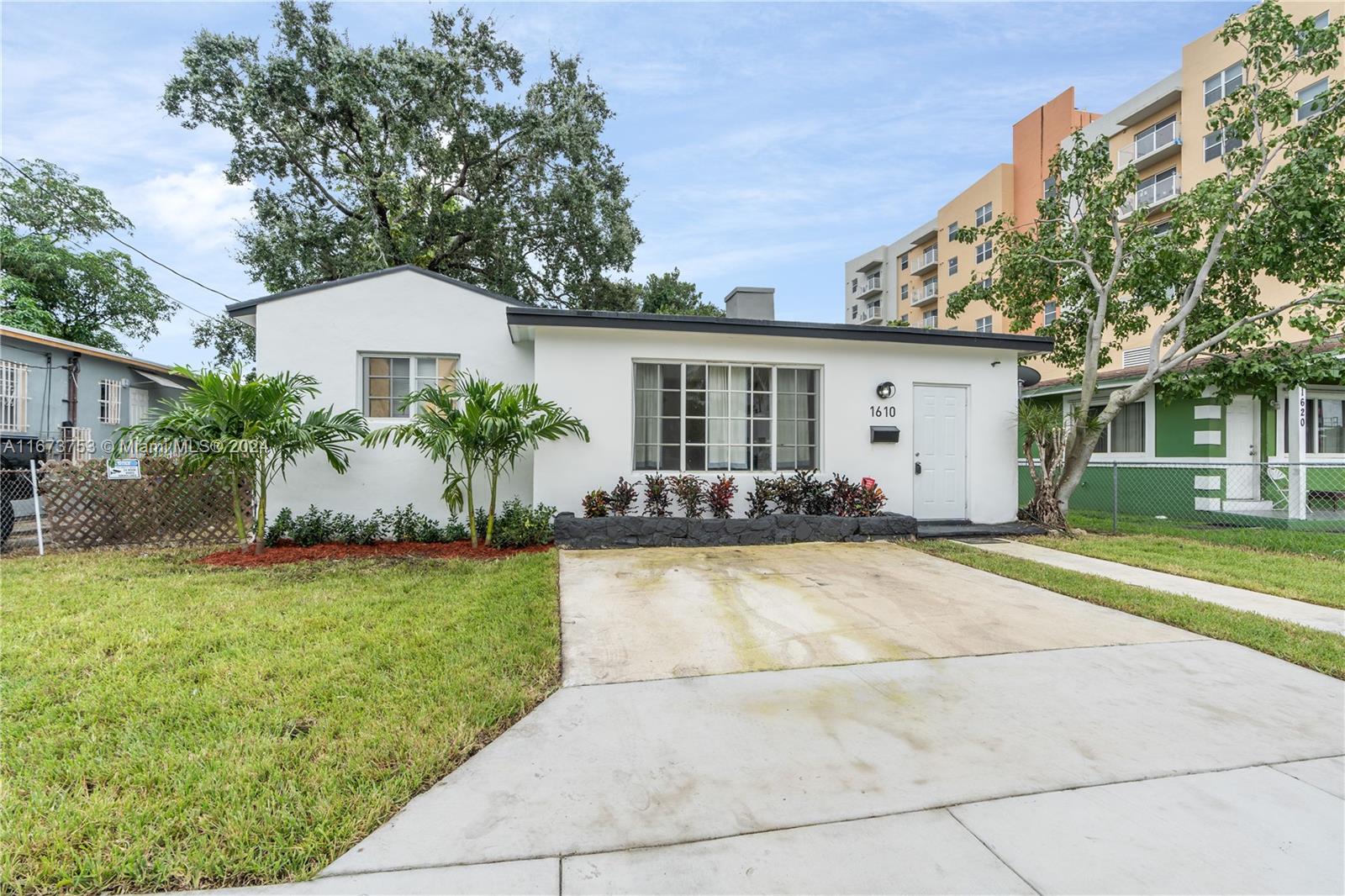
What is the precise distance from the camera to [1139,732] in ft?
8.71

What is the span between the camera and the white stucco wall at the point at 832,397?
7.51 m

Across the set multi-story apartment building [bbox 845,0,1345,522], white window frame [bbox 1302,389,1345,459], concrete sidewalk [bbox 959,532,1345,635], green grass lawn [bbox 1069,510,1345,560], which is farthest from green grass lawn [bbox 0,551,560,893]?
white window frame [bbox 1302,389,1345,459]

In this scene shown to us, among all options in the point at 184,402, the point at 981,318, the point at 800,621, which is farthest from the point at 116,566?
the point at 981,318

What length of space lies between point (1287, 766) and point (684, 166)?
13.3 metres

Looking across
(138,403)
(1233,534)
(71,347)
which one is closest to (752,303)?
(1233,534)

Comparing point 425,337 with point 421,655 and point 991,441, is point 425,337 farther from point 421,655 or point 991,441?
point 991,441

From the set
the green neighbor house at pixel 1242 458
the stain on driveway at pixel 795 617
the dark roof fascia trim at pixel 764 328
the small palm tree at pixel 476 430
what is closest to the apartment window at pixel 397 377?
the small palm tree at pixel 476 430

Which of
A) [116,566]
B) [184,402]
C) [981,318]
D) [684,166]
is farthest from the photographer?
[981,318]

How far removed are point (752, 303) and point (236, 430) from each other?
22.1 feet

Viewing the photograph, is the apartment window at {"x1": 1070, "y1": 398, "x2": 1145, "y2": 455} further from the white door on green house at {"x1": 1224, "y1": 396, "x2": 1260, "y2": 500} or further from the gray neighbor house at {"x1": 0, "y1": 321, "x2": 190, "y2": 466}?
the gray neighbor house at {"x1": 0, "y1": 321, "x2": 190, "y2": 466}

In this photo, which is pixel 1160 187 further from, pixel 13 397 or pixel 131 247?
pixel 13 397

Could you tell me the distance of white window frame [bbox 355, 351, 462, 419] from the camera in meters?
7.77

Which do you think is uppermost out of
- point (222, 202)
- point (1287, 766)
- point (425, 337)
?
point (222, 202)

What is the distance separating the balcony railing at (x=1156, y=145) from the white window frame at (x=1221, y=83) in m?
1.21
